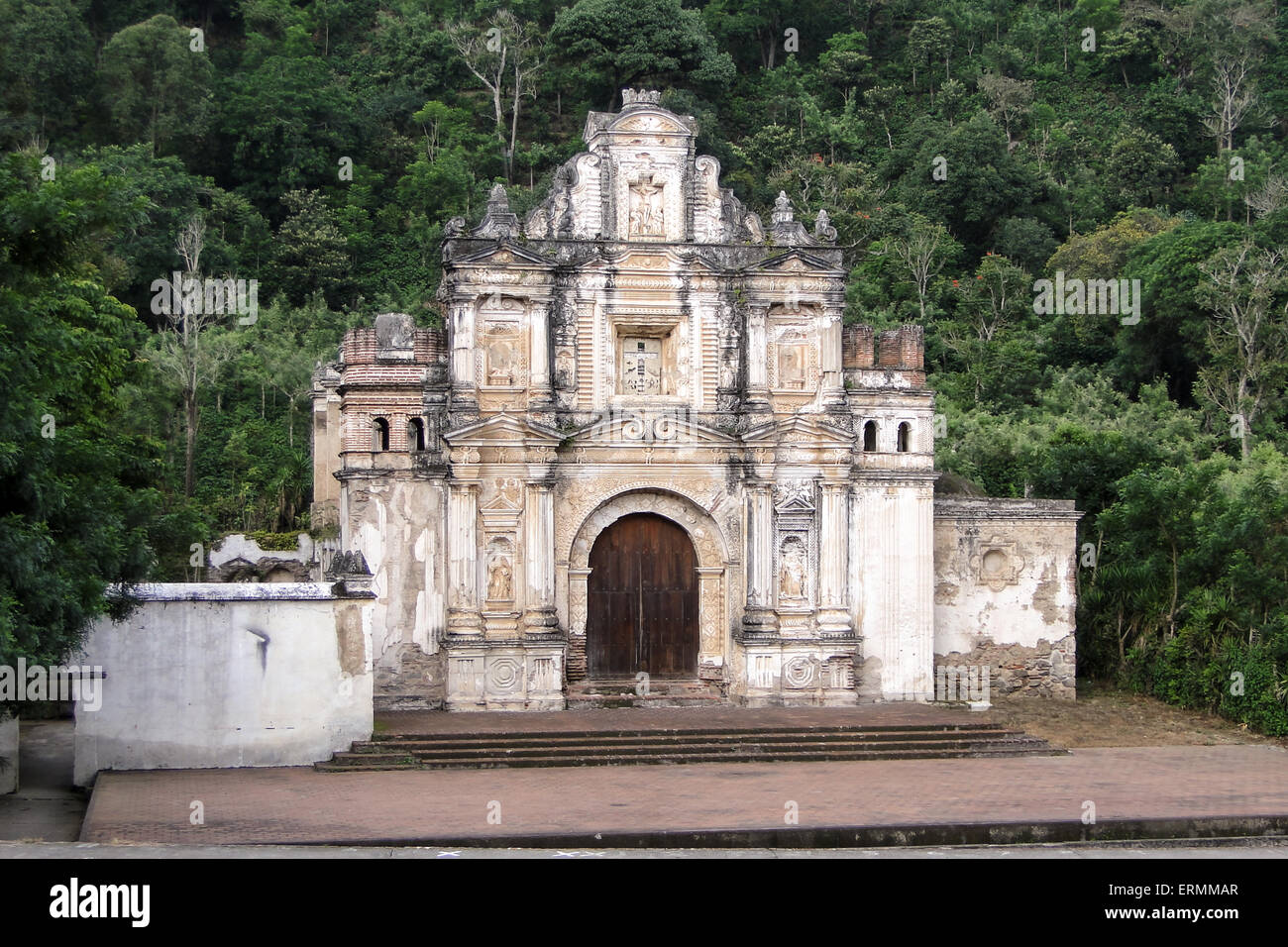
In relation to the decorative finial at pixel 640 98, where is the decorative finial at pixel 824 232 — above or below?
below

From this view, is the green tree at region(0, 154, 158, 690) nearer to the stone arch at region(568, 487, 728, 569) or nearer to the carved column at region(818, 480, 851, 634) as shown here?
the stone arch at region(568, 487, 728, 569)

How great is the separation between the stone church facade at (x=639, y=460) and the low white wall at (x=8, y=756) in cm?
514

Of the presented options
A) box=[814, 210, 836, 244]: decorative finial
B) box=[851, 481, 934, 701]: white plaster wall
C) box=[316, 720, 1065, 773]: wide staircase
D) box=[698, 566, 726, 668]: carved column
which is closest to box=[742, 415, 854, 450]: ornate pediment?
box=[851, 481, 934, 701]: white plaster wall

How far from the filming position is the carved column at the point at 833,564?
957 inches

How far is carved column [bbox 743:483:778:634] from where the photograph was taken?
79.2ft

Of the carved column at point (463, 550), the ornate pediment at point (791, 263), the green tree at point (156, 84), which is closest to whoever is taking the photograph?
the carved column at point (463, 550)

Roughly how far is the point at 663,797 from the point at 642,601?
6.36 metres

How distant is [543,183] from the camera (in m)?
50.2

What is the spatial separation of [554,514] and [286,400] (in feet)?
76.7

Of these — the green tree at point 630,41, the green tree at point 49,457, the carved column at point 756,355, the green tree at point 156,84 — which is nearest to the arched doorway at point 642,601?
the carved column at point 756,355

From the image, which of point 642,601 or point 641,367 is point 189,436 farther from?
point 642,601

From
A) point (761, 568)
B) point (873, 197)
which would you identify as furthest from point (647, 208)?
point (873, 197)

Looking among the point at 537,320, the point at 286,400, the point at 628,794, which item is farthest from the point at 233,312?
the point at 628,794

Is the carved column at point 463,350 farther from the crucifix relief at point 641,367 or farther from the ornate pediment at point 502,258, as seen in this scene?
the crucifix relief at point 641,367
